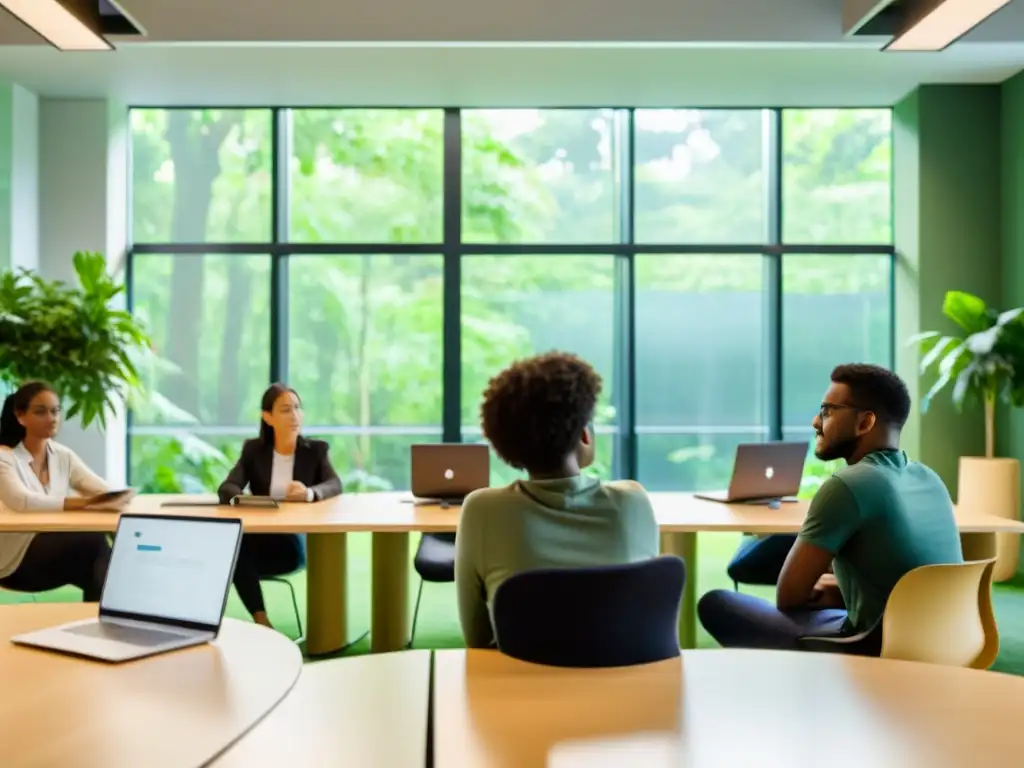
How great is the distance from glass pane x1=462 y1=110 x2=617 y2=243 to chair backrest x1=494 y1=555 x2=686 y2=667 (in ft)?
20.4

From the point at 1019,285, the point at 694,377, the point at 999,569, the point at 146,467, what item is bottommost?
the point at 999,569

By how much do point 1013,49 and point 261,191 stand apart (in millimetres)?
5401

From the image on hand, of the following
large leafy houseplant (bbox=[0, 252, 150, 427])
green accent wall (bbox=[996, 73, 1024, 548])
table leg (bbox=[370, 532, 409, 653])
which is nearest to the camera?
table leg (bbox=[370, 532, 409, 653])

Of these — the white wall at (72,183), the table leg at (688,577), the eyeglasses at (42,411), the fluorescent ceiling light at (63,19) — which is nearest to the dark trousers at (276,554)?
the eyeglasses at (42,411)

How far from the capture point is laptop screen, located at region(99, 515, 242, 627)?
2027 millimetres

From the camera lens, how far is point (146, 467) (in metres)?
7.82

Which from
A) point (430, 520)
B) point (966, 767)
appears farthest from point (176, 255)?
point (966, 767)

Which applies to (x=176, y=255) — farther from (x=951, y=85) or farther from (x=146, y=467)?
(x=951, y=85)

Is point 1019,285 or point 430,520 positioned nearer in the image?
point 430,520

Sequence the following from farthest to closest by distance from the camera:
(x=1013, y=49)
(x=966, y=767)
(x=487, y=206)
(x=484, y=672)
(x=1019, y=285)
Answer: (x=487, y=206) < (x=1019, y=285) < (x=1013, y=49) < (x=484, y=672) < (x=966, y=767)

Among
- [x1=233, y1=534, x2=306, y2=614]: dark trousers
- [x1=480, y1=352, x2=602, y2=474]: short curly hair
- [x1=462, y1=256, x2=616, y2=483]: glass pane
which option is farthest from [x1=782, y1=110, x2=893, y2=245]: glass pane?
[x1=480, y1=352, x2=602, y2=474]: short curly hair

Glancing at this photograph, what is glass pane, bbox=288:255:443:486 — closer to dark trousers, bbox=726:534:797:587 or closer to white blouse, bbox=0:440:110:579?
white blouse, bbox=0:440:110:579

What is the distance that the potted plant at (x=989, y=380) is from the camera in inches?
248

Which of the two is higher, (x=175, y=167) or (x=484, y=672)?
(x=175, y=167)
